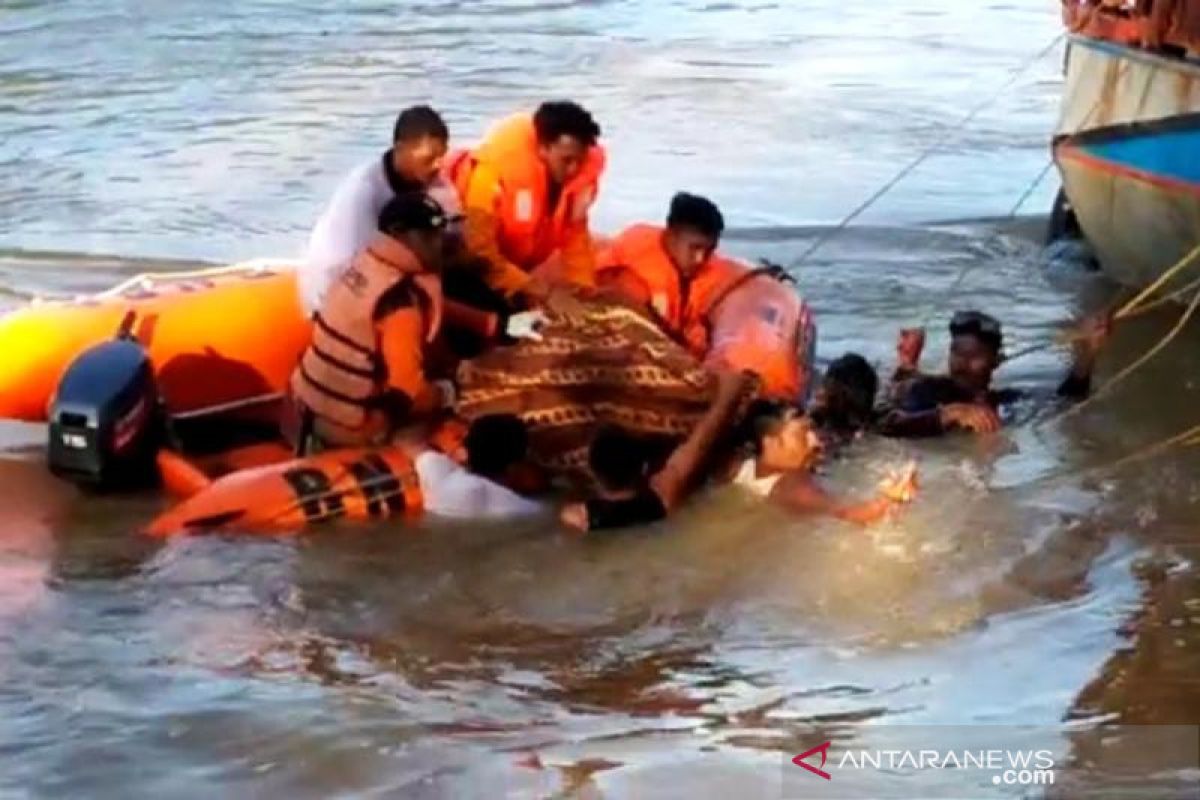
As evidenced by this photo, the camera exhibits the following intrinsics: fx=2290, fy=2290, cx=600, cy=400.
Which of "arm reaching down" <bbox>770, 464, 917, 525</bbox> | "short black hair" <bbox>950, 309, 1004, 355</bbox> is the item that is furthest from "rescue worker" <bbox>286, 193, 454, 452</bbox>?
"short black hair" <bbox>950, 309, 1004, 355</bbox>

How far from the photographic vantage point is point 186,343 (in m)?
7.55

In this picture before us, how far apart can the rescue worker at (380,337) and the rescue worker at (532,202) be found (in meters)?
0.45

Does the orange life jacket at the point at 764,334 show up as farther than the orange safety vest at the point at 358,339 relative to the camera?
Yes

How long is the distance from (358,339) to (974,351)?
6.80 ft

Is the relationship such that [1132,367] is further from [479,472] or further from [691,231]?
[479,472]

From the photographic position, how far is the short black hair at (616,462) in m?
6.54

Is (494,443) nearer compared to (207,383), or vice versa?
→ (494,443)

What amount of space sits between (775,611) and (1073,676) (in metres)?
0.94

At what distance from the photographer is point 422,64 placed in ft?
55.8

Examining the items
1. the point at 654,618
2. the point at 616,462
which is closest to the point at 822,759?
the point at 654,618

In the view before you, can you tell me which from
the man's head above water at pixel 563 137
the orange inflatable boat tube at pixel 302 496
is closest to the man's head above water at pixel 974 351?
the man's head above water at pixel 563 137

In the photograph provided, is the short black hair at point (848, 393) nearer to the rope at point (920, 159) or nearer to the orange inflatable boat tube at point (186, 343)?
the orange inflatable boat tube at point (186, 343)

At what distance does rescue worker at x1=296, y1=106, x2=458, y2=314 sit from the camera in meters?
7.14

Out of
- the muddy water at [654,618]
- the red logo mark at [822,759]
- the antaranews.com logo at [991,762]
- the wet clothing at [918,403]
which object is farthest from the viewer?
the wet clothing at [918,403]
